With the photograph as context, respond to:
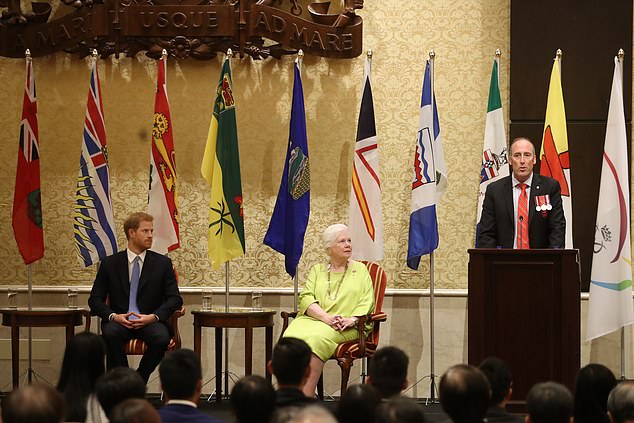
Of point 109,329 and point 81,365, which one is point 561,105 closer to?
point 109,329

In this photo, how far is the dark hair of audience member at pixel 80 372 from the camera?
389 centimetres

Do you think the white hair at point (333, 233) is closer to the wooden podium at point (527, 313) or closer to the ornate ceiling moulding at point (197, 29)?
the wooden podium at point (527, 313)

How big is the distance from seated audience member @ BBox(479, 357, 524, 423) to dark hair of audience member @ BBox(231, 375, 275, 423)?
0.80 meters

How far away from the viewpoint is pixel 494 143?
Result: 294 inches

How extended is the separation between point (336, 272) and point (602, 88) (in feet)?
8.52

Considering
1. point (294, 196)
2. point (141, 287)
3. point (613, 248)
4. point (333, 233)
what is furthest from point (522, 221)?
point (141, 287)

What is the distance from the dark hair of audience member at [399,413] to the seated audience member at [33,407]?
937 mm

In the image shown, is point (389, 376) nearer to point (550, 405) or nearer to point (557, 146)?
point (550, 405)

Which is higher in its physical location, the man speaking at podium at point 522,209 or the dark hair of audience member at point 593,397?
the man speaking at podium at point 522,209

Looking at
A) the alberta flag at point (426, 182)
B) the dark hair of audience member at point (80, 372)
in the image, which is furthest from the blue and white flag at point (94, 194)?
the dark hair of audience member at point (80, 372)

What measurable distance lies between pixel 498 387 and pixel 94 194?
4.35 metres

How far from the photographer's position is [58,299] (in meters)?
7.84

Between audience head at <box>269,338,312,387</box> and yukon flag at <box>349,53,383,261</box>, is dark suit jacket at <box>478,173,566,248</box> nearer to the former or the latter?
yukon flag at <box>349,53,383,261</box>

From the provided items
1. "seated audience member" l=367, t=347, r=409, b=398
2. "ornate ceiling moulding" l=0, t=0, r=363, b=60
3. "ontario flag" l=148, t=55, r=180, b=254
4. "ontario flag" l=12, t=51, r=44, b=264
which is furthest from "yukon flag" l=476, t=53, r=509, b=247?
"seated audience member" l=367, t=347, r=409, b=398
